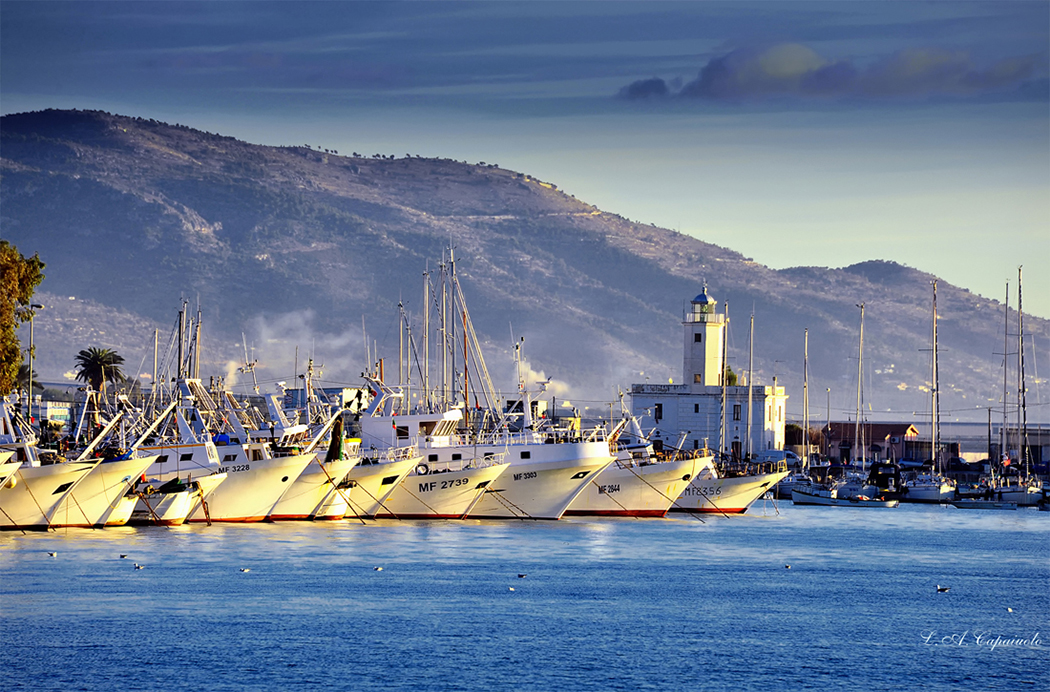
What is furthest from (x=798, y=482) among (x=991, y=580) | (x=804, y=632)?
(x=804, y=632)

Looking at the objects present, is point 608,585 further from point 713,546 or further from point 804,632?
point 713,546

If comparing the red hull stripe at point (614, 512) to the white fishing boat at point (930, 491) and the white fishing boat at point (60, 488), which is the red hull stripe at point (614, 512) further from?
the white fishing boat at point (930, 491)

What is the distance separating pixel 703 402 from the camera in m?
137

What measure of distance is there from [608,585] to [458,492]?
72.0ft

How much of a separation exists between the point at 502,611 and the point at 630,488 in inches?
1427

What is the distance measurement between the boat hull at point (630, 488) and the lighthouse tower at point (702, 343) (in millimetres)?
53626

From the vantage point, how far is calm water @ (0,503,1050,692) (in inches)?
1583

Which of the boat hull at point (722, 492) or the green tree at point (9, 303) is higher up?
the green tree at point (9, 303)

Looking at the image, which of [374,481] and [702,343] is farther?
[702,343]

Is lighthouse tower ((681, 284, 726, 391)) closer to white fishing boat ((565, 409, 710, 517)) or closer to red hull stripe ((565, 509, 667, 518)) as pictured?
red hull stripe ((565, 509, 667, 518))

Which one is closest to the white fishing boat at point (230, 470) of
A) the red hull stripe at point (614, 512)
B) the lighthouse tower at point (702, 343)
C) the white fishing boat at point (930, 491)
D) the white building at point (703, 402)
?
the red hull stripe at point (614, 512)

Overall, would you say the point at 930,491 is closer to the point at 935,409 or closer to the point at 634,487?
the point at 935,409

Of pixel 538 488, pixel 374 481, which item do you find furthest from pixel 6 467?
pixel 538 488

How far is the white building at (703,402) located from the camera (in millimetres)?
137000
